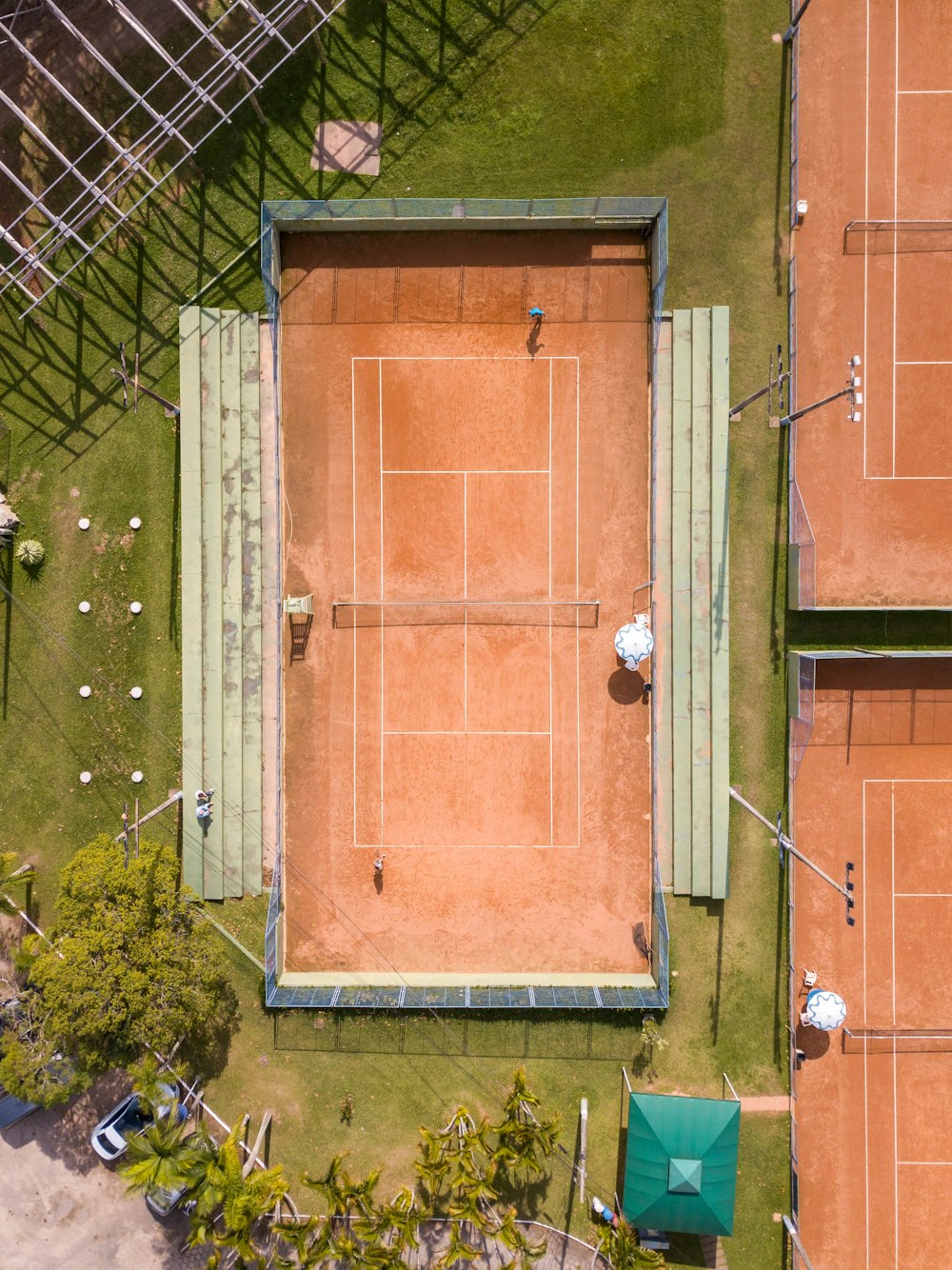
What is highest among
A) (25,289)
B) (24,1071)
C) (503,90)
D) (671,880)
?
(503,90)

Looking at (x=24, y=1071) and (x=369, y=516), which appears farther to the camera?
(x=369, y=516)

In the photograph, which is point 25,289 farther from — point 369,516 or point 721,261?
point 721,261

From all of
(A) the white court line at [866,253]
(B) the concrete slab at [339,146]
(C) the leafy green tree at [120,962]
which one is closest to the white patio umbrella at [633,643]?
(A) the white court line at [866,253]

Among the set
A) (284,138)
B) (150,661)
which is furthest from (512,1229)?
(284,138)

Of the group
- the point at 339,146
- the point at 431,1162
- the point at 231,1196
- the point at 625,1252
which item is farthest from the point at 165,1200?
the point at 339,146

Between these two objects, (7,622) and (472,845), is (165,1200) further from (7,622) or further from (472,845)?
(7,622)

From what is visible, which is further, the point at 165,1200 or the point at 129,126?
the point at 129,126

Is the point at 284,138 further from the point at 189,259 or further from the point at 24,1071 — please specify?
the point at 24,1071

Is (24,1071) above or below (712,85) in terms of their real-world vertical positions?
below
